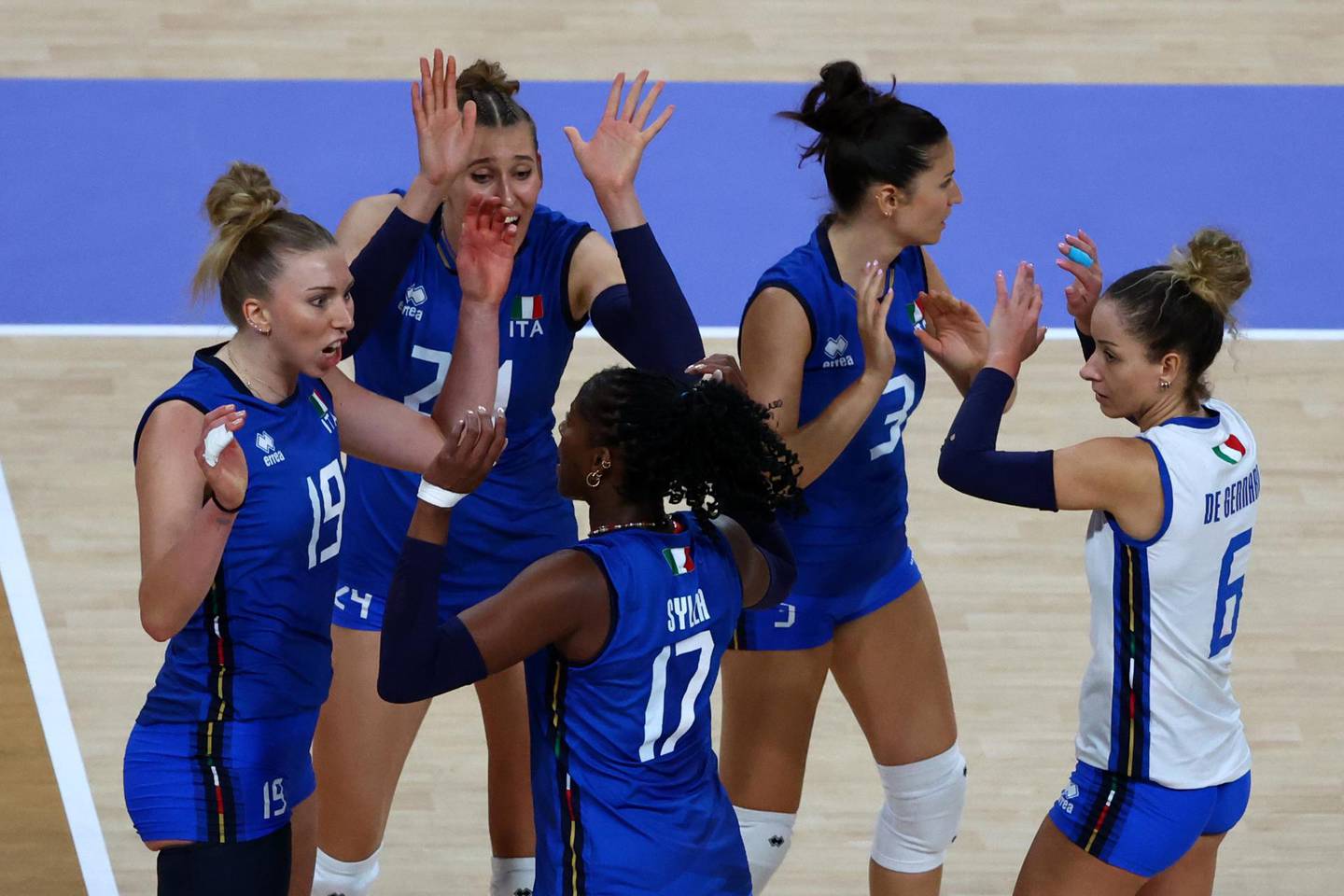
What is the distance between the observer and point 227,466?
10.5 ft

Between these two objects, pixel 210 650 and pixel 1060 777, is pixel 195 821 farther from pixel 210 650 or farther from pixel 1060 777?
pixel 1060 777

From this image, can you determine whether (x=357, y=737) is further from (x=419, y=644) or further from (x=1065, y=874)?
(x=1065, y=874)

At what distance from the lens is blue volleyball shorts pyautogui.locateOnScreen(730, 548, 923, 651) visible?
432cm

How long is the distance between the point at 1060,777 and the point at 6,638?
341cm

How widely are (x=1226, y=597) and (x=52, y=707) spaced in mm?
3657

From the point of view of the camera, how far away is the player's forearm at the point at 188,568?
3.21 m

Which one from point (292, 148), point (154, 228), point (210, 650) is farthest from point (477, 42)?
point (210, 650)

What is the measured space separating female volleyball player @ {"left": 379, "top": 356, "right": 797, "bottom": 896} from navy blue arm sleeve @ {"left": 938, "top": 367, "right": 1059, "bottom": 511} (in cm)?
52

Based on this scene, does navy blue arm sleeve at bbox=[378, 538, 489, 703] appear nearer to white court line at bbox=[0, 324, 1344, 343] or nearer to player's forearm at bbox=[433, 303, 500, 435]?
player's forearm at bbox=[433, 303, 500, 435]

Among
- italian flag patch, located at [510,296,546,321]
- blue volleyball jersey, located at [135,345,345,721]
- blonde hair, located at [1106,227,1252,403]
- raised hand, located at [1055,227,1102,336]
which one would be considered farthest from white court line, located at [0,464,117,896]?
blonde hair, located at [1106,227,1252,403]

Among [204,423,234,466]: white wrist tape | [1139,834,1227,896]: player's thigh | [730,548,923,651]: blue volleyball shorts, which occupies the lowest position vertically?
[1139,834,1227,896]: player's thigh

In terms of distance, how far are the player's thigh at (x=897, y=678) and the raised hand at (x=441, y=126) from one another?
142cm

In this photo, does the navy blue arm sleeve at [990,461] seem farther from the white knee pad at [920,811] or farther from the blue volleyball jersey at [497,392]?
the blue volleyball jersey at [497,392]

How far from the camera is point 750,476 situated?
10.9ft
